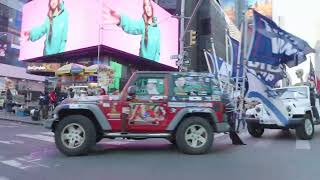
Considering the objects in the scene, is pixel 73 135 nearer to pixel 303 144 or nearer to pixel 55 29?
pixel 303 144

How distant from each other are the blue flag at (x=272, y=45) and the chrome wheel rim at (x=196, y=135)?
5103 mm

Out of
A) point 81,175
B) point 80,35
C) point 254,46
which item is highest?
point 80,35

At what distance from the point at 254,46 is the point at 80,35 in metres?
28.9

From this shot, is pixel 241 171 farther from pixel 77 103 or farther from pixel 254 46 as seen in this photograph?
pixel 254 46

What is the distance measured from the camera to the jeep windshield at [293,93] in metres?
16.2

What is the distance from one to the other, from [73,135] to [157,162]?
2.37m

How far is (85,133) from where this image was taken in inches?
433

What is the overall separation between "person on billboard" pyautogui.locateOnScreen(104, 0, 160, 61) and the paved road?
29.6m

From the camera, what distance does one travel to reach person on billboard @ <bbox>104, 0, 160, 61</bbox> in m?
42.4

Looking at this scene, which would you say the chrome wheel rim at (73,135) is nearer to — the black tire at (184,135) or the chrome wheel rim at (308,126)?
the black tire at (184,135)

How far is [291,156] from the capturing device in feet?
35.9

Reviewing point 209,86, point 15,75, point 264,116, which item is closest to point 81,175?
point 209,86

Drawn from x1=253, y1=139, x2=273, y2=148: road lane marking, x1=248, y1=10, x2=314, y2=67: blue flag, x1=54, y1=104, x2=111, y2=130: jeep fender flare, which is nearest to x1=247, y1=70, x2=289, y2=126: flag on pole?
x1=248, y1=10, x2=314, y2=67: blue flag

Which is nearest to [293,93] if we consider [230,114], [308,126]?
[308,126]
